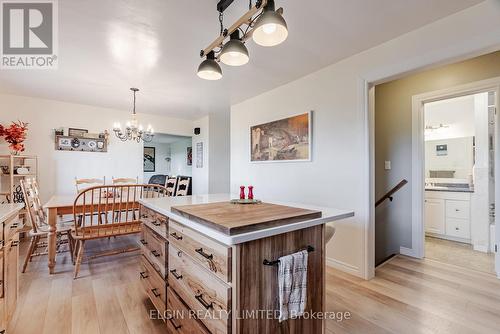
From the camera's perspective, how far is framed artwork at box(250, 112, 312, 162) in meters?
2.94

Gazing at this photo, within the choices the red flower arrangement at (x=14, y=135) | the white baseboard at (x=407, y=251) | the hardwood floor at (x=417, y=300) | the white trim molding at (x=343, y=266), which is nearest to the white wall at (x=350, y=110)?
the white trim molding at (x=343, y=266)

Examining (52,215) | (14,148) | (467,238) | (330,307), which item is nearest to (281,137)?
(330,307)

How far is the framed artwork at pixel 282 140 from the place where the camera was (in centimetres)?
294

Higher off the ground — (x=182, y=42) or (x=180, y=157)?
(x=182, y=42)

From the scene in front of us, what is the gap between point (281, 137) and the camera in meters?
3.30

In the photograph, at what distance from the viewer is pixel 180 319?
127 cm

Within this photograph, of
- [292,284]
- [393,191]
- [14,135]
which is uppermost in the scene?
[14,135]

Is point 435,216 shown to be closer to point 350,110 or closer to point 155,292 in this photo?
point 350,110

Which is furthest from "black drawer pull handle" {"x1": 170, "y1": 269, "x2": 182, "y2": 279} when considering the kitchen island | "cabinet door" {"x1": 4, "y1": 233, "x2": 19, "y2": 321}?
"cabinet door" {"x1": 4, "y1": 233, "x2": 19, "y2": 321}

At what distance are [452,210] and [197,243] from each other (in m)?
→ 4.13

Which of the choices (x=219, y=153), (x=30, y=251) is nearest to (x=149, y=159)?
(x=219, y=153)

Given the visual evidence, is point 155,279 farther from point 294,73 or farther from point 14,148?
point 14,148

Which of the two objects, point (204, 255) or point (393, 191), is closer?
point (204, 255)

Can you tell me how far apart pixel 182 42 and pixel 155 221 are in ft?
5.46
